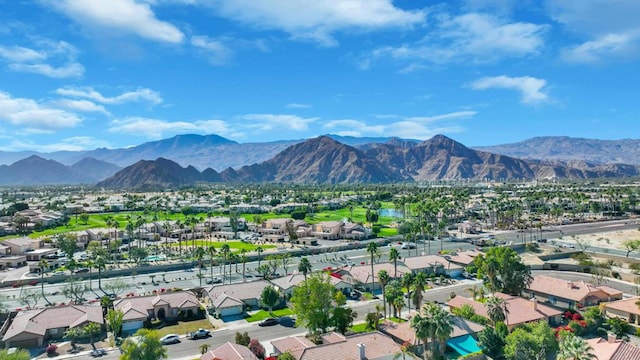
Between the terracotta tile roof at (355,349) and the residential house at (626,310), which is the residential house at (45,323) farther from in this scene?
the residential house at (626,310)

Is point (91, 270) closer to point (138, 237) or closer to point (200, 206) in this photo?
point (138, 237)

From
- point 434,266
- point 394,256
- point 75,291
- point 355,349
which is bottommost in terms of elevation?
point 75,291

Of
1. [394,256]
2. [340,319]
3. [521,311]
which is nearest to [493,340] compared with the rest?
[521,311]

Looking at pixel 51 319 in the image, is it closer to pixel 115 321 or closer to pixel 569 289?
pixel 115 321

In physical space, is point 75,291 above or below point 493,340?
above

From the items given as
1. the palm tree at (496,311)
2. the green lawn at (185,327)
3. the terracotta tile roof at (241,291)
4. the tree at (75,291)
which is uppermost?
the palm tree at (496,311)

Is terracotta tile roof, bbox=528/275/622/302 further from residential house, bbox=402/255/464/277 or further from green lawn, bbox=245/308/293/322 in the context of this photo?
green lawn, bbox=245/308/293/322

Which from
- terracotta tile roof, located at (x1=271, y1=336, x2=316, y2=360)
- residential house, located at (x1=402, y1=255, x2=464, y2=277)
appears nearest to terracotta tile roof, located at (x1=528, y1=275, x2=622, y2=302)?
residential house, located at (x1=402, y1=255, x2=464, y2=277)

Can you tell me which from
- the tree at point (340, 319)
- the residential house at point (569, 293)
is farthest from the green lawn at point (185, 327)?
the residential house at point (569, 293)
